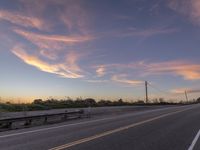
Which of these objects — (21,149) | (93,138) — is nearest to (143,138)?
(93,138)

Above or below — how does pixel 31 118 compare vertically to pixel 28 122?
above

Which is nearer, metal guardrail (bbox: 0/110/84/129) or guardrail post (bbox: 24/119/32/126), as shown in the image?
metal guardrail (bbox: 0/110/84/129)

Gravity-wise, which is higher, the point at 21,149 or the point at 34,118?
the point at 34,118

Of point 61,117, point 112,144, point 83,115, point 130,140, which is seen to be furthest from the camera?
point 83,115

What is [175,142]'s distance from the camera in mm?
14383

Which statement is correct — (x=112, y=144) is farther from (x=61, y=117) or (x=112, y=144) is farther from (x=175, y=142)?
(x=61, y=117)

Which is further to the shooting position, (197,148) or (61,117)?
(61,117)

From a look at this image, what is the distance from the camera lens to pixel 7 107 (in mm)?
53188

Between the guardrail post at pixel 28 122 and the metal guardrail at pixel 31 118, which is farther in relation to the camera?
the guardrail post at pixel 28 122

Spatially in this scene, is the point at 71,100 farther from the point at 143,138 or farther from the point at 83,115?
the point at 143,138

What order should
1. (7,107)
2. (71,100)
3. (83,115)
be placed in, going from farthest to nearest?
(71,100) → (7,107) → (83,115)

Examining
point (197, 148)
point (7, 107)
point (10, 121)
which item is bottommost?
point (197, 148)

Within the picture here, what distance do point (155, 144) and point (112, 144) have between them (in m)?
1.48

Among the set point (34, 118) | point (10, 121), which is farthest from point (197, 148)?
point (34, 118)
